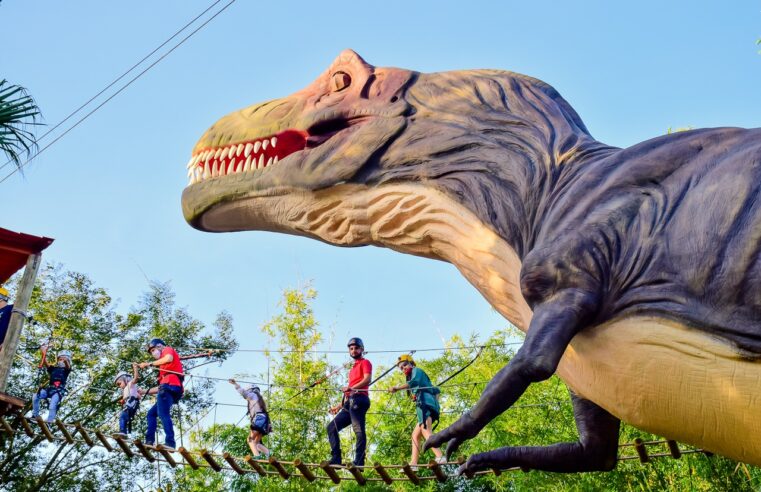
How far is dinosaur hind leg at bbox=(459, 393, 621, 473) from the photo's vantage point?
3.18 m

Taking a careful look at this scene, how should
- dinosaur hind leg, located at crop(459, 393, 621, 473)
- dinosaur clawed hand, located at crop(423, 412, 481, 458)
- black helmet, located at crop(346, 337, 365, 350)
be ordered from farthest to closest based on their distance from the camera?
black helmet, located at crop(346, 337, 365, 350) → dinosaur hind leg, located at crop(459, 393, 621, 473) → dinosaur clawed hand, located at crop(423, 412, 481, 458)

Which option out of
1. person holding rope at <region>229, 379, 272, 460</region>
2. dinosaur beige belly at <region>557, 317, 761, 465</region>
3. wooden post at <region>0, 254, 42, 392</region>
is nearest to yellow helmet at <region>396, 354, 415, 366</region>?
person holding rope at <region>229, 379, 272, 460</region>

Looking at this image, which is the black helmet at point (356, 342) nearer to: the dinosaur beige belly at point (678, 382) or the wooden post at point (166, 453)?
the wooden post at point (166, 453)

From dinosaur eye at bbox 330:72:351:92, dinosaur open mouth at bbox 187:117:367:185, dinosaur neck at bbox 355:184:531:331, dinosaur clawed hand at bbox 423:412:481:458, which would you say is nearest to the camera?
dinosaur clawed hand at bbox 423:412:481:458

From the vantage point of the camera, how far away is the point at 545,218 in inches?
116

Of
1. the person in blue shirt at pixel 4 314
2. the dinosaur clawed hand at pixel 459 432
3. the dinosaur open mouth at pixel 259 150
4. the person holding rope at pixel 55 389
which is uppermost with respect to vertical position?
the person in blue shirt at pixel 4 314

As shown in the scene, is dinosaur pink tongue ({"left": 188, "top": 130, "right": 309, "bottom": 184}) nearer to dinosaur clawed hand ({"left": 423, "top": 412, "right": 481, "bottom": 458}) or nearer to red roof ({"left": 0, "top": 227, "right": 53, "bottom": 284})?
dinosaur clawed hand ({"left": 423, "top": 412, "right": 481, "bottom": 458})

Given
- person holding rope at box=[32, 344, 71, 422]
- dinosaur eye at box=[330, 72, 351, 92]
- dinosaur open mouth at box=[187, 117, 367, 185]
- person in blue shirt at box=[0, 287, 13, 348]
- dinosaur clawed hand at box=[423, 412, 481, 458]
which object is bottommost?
dinosaur clawed hand at box=[423, 412, 481, 458]

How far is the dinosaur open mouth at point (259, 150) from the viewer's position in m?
3.62

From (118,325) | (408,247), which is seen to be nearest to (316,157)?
(408,247)

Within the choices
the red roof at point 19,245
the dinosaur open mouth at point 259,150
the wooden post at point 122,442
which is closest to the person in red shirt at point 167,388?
the wooden post at point 122,442

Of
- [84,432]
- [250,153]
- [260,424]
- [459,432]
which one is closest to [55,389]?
[84,432]

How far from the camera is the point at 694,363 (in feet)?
8.23

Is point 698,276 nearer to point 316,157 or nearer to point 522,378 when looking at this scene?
point 522,378
